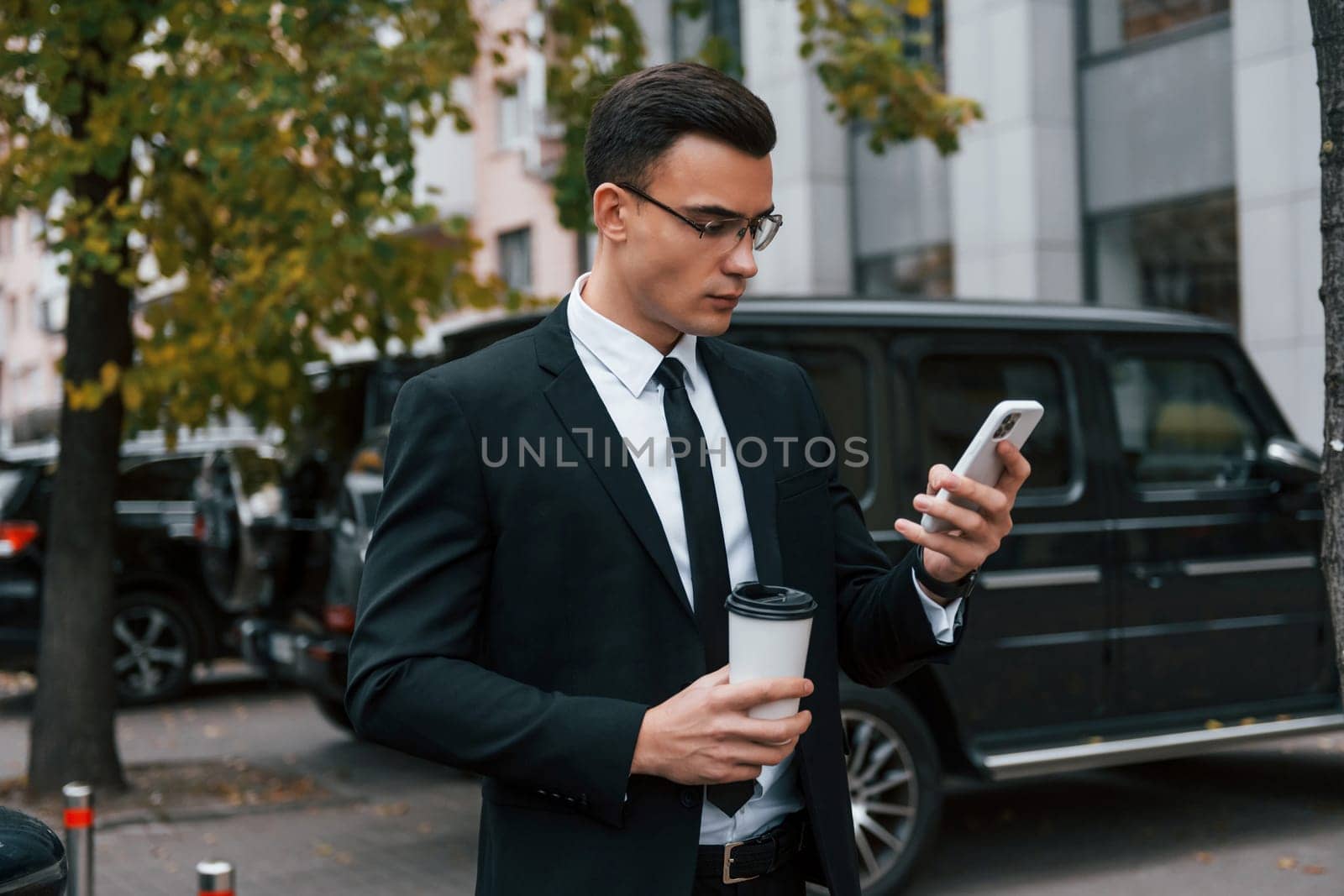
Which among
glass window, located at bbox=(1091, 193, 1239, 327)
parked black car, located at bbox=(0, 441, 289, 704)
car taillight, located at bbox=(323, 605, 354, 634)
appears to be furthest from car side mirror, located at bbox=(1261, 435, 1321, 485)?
glass window, located at bbox=(1091, 193, 1239, 327)

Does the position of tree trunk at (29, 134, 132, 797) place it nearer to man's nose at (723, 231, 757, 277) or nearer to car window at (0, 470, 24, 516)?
car window at (0, 470, 24, 516)

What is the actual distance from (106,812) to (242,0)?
157 inches

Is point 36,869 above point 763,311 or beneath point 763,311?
beneath

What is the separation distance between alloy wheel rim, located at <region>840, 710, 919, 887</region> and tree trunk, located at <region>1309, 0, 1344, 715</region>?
8.26ft

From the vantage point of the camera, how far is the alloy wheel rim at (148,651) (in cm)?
1087

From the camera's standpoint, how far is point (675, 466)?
207 centimetres

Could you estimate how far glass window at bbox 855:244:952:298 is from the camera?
51.7 feet

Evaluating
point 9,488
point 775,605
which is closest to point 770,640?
point 775,605

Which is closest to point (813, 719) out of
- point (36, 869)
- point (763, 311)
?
point (36, 869)

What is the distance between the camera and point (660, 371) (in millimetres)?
2137

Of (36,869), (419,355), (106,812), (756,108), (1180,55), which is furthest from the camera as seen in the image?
(1180,55)

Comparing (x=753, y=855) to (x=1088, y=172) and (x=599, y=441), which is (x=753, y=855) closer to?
(x=599, y=441)

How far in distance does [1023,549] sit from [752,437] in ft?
11.9

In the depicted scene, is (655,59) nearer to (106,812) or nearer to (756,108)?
(106,812)
